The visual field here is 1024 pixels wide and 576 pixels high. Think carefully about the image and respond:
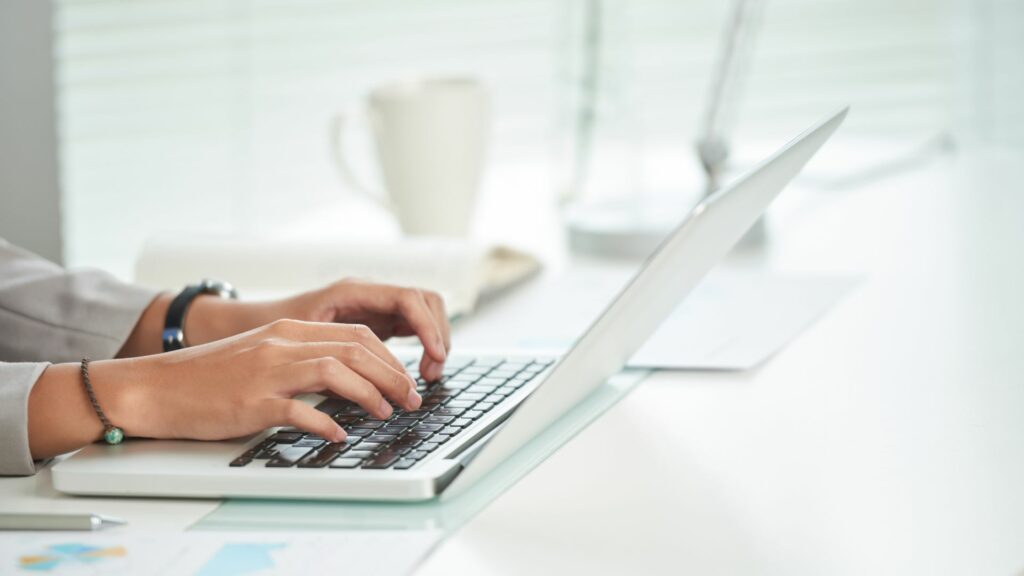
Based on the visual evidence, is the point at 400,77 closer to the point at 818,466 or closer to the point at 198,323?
the point at 198,323

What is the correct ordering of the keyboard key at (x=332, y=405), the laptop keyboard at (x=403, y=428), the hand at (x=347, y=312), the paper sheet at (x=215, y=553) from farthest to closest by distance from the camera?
the hand at (x=347, y=312) < the keyboard key at (x=332, y=405) < the laptop keyboard at (x=403, y=428) < the paper sheet at (x=215, y=553)

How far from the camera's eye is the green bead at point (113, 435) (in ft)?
Answer: 2.11

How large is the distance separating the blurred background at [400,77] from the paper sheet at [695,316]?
0.28 meters

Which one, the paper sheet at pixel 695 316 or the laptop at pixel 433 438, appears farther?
the paper sheet at pixel 695 316

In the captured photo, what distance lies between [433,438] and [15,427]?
211 mm

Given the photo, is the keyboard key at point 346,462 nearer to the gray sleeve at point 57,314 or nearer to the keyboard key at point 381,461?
the keyboard key at point 381,461

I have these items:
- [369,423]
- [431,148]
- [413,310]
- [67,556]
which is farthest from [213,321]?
[431,148]

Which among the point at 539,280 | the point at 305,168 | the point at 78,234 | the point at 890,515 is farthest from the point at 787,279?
the point at 78,234

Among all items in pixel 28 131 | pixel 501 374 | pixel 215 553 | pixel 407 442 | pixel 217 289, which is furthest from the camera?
pixel 28 131

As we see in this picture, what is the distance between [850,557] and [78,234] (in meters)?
2.49

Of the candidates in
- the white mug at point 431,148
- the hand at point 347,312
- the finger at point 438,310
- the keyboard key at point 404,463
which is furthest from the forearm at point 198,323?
the white mug at point 431,148

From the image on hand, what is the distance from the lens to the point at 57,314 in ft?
2.79

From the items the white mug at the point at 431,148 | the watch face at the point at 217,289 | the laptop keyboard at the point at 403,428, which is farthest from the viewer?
the white mug at the point at 431,148

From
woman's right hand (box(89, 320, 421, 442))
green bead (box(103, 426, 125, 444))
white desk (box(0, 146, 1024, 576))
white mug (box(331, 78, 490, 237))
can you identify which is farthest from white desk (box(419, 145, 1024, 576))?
white mug (box(331, 78, 490, 237))
